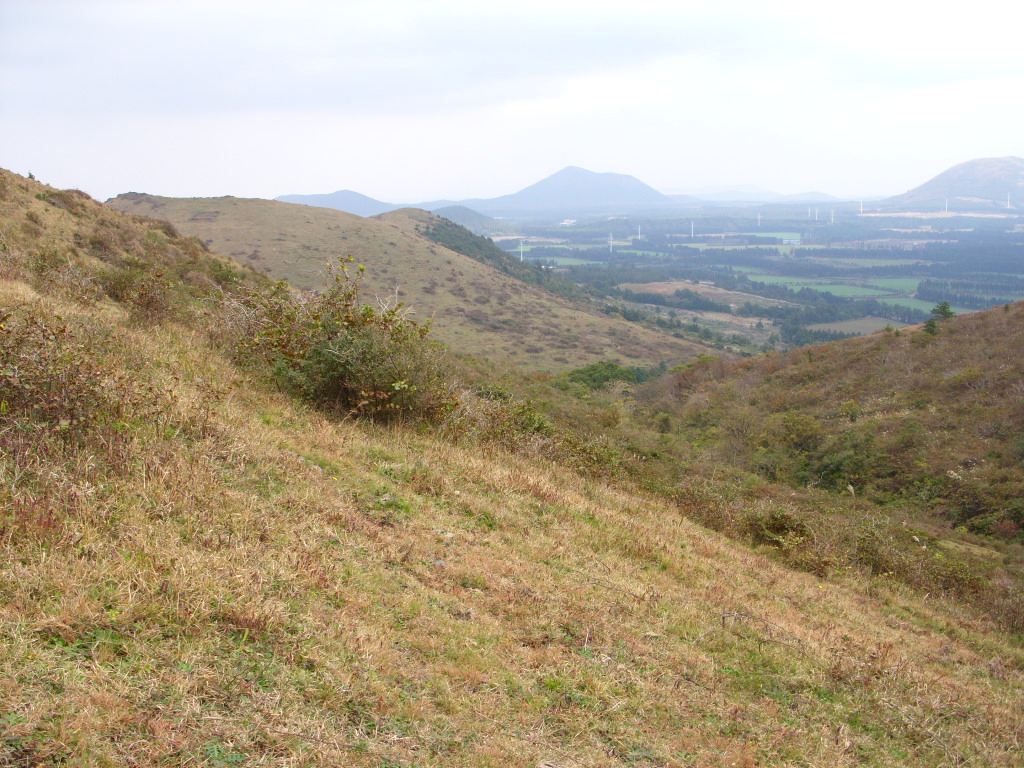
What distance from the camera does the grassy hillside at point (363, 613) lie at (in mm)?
2717

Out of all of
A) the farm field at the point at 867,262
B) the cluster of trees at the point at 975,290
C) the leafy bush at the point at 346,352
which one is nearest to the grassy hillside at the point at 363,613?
the leafy bush at the point at 346,352

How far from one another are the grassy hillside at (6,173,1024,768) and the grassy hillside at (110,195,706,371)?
46.1m

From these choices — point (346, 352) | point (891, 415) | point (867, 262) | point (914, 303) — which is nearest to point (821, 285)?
point (914, 303)

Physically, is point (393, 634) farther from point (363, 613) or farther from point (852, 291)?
point (852, 291)

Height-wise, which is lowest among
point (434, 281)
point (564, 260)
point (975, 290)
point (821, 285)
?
point (975, 290)

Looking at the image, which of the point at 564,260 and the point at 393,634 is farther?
the point at 564,260

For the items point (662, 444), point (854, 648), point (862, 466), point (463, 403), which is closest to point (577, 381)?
point (662, 444)

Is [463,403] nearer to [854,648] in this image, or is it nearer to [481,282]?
[854,648]

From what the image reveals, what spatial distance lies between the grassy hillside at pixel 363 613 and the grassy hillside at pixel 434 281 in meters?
46.1

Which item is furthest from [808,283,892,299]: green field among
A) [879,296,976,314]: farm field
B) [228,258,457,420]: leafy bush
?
[228,258,457,420]: leafy bush

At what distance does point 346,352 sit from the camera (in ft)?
25.4

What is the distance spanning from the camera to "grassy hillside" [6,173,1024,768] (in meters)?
2.72

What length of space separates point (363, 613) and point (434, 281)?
69.4 metres

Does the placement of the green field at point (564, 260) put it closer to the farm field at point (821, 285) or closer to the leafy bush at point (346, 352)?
the farm field at point (821, 285)
